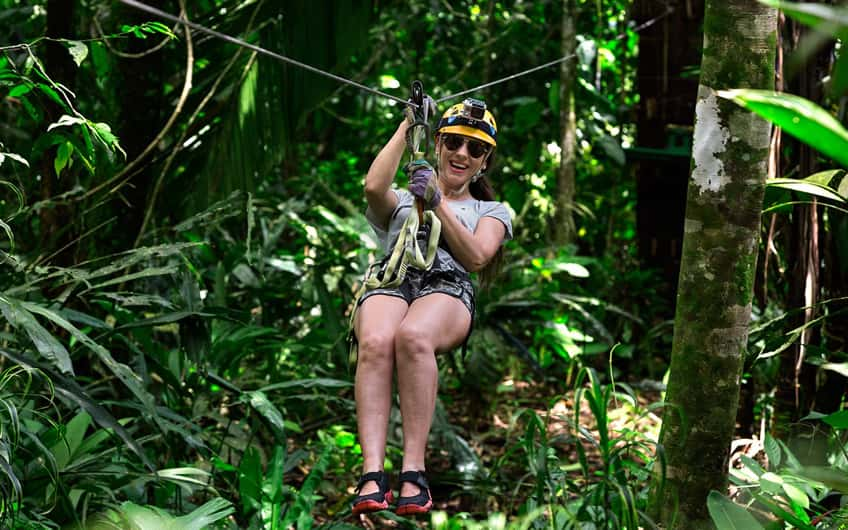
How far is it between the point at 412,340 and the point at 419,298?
0.73 ft

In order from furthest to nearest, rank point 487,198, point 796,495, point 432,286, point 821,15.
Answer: point 487,198 → point 432,286 → point 796,495 → point 821,15

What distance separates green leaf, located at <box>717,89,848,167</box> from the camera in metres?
1.21

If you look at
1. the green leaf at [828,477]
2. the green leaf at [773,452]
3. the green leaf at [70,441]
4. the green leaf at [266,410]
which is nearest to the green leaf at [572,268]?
the green leaf at [266,410]

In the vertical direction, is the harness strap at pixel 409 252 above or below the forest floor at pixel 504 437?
above

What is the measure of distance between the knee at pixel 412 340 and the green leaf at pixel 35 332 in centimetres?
97

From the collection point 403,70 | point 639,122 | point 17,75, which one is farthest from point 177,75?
point 17,75

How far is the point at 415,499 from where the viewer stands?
2.92 metres

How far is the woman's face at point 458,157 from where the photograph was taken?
3.44 metres

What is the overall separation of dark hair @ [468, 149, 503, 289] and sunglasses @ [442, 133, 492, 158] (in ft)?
0.26

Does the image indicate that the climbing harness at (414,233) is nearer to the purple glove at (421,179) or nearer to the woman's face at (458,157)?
the purple glove at (421,179)

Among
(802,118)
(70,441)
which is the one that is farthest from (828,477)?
(70,441)

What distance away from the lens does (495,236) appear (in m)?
3.37

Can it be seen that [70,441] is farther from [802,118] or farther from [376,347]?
[802,118]

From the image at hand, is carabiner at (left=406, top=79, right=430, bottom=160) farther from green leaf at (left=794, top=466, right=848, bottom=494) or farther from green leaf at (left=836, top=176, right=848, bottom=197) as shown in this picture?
green leaf at (left=794, top=466, right=848, bottom=494)
